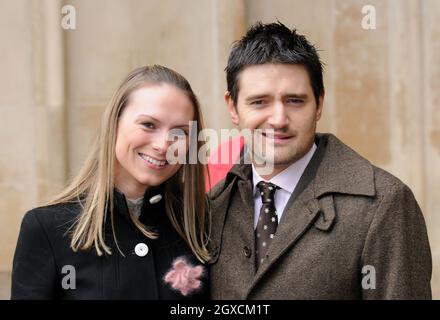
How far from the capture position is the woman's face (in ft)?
8.30

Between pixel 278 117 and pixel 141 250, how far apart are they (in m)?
0.64

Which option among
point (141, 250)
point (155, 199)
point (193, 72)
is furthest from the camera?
point (193, 72)

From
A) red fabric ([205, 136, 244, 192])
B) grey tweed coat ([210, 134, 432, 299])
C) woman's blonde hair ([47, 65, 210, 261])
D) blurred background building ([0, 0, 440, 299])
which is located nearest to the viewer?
grey tweed coat ([210, 134, 432, 299])

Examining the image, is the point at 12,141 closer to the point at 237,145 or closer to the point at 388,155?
the point at 237,145

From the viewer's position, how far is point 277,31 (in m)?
2.79

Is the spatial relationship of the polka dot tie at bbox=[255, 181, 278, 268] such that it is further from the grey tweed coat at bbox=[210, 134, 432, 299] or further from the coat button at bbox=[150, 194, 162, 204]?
the coat button at bbox=[150, 194, 162, 204]

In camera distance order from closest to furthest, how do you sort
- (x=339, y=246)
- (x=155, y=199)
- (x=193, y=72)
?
(x=339, y=246)
(x=155, y=199)
(x=193, y=72)

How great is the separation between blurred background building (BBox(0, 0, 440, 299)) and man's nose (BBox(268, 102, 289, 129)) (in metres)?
2.11

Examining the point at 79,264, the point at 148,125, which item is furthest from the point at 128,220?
the point at 148,125

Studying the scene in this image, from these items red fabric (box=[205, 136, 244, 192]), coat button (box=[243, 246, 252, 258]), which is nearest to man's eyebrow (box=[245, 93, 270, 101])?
coat button (box=[243, 246, 252, 258])

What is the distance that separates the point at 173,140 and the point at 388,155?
2.56 meters

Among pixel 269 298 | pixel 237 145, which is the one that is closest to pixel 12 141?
pixel 237 145

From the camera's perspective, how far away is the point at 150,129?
254 cm

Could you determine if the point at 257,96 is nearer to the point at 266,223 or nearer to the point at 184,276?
the point at 266,223
